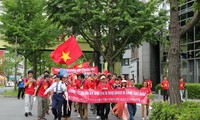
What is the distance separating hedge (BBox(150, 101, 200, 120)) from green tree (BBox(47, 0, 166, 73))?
17.3 metres

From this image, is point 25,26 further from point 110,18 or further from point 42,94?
point 42,94

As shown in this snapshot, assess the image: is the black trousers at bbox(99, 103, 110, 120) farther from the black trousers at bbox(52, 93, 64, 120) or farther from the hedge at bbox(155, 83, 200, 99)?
the hedge at bbox(155, 83, 200, 99)

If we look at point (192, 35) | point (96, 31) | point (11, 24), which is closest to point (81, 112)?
point (96, 31)

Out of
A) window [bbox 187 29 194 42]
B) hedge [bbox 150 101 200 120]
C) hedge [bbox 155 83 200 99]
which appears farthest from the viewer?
window [bbox 187 29 194 42]

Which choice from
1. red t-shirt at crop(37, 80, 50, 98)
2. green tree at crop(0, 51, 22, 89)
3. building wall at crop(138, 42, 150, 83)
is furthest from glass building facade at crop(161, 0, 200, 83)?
green tree at crop(0, 51, 22, 89)

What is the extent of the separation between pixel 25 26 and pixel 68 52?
818 inches

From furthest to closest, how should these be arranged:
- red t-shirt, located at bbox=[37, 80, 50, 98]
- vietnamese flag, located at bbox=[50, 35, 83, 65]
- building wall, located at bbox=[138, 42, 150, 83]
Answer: building wall, located at bbox=[138, 42, 150, 83] < vietnamese flag, located at bbox=[50, 35, 83, 65] < red t-shirt, located at bbox=[37, 80, 50, 98]

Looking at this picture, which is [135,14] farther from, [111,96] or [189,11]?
[111,96]

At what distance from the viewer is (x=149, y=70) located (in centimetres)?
4553

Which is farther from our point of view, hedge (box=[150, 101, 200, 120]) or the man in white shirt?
the man in white shirt

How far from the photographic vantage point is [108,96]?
14.5 metres

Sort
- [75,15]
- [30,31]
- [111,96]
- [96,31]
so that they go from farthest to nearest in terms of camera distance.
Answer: [30,31], [96,31], [75,15], [111,96]

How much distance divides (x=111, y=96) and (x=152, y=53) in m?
31.3

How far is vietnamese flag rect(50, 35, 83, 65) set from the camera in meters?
18.0
